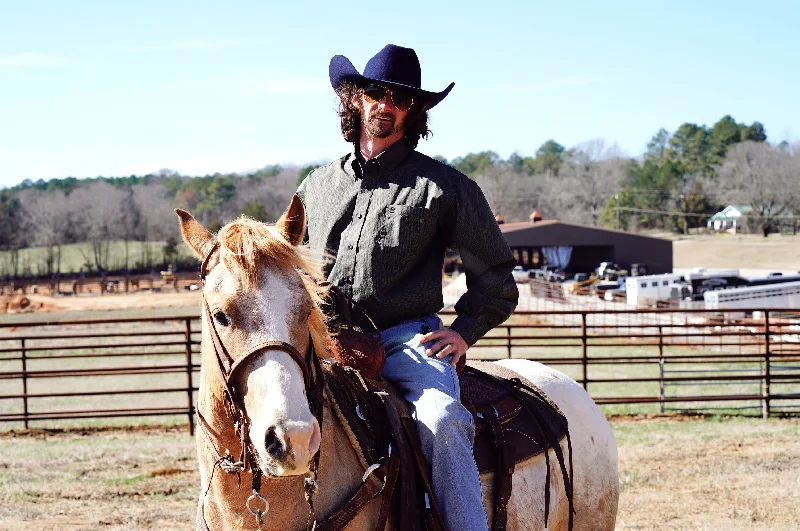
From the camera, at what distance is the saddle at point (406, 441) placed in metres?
2.71

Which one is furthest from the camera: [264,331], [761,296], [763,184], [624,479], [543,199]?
[543,199]

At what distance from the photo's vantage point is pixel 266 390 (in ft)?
7.00

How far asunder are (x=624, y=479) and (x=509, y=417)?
490 cm

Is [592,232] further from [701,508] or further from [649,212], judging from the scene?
[701,508]

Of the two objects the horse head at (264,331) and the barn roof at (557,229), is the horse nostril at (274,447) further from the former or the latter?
the barn roof at (557,229)

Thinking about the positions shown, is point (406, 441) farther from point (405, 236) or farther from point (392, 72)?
point (392, 72)

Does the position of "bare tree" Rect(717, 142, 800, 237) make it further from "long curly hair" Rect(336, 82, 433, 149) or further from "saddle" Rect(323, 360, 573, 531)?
"long curly hair" Rect(336, 82, 433, 149)

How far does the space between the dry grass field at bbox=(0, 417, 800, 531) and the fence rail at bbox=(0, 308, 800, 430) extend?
0.72 meters

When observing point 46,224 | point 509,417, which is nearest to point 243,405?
point 509,417

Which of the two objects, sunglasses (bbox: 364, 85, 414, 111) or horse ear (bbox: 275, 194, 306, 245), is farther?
sunglasses (bbox: 364, 85, 414, 111)

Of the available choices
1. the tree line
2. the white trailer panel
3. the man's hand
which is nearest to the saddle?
the man's hand

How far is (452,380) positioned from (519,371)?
3.91 ft

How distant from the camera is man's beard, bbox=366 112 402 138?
3143 mm

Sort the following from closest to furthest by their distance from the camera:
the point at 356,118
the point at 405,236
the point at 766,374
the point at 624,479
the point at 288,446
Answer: the point at 288,446 → the point at 405,236 → the point at 356,118 → the point at 624,479 → the point at 766,374
